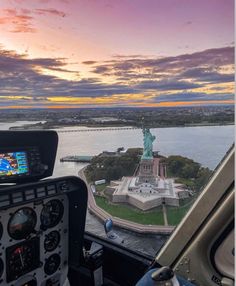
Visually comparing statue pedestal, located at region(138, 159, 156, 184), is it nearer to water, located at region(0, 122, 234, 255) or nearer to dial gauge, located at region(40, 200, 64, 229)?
water, located at region(0, 122, 234, 255)

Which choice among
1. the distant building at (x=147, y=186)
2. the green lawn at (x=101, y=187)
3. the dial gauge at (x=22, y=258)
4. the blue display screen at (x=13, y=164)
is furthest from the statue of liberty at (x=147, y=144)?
the dial gauge at (x=22, y=258)

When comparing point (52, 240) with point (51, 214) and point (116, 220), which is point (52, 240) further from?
point (116, 220)

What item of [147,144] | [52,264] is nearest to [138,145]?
[147,144]

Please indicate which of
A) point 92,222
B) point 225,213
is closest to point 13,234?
point 92,222

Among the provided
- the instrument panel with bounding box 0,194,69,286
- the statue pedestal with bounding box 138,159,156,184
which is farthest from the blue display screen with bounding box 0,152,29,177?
the statue pedestal with bounding box 138,159,156,184

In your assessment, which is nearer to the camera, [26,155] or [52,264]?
[26,155]

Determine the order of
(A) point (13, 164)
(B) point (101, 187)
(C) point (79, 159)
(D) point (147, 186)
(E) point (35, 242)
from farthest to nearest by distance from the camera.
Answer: (C) point (79, 159) < (B) point (101, 187) < (D) point (147, 186) < (E) point (35, 242) < (A) point (13, 164)

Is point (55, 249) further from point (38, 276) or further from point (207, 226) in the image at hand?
point (207, 226)
